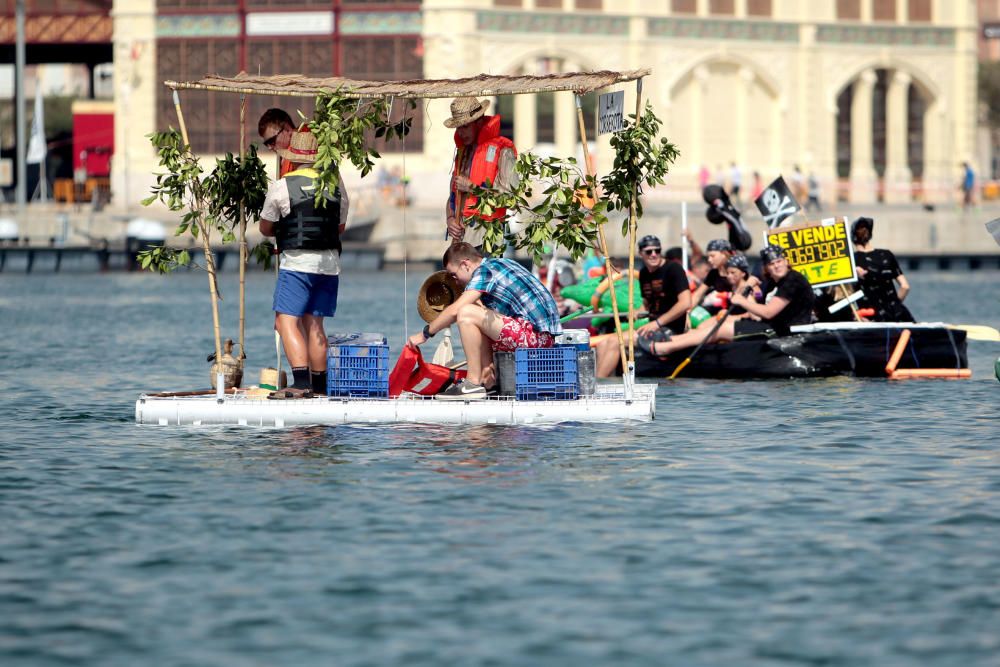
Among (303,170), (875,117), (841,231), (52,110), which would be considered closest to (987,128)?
(875,117)

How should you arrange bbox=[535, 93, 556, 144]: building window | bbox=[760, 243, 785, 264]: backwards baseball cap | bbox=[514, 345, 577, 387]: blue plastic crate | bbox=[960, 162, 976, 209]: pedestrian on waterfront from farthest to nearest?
bbox=[535, 93, 556, 144]: building window → bbox=[960, 162, 976, 209]: pedestrian on waterfront → bbox=[760, 243, 785, 264]: backwards baseball cap → bbox=[514, 345, 577, 387]: blue plastic crate

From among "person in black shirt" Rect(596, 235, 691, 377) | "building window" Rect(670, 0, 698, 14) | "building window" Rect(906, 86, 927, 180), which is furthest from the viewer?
"building window" Rect(906, 86, 927, 180)

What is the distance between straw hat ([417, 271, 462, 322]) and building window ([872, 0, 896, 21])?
59.4 m

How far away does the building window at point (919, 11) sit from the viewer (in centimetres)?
7250

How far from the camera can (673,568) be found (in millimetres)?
9438

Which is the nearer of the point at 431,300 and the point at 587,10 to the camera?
the point at 431,300

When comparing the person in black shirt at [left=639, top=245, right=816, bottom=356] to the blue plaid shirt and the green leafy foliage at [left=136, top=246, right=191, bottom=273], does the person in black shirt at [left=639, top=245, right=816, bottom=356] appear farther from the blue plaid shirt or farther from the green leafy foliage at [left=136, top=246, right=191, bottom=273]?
the green leafy foliage at [left=136, top=246, right=191, bottom=273]

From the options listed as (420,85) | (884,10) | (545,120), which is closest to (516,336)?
(420,85)

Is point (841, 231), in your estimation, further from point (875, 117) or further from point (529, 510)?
point (875, 117)

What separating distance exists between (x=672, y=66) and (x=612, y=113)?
5404 cm

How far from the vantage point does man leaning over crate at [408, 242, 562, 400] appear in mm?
13984

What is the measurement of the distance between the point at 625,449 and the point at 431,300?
2.42 m

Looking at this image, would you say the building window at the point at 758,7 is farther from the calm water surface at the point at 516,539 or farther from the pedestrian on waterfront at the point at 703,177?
the calm water surface at the point at 516,539

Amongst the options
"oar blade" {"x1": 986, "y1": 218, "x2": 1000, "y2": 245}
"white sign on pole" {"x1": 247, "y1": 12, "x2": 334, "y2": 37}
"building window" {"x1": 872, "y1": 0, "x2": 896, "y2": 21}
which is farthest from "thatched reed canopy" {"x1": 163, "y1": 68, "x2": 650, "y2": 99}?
"building window" {"x1": 872, "y1": 0, "x2": 896, "y2": 21}
